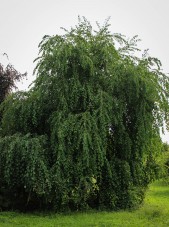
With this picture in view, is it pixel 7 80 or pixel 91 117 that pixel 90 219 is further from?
pixel 7 80

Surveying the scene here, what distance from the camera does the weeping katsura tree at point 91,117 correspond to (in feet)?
37.7

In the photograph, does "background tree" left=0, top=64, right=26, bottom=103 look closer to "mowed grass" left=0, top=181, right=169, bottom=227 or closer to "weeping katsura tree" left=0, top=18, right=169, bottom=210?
"weeping katsura tree" left=0, top=18, right=169, bottom=210

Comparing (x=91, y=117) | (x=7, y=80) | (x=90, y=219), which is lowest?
(x=90, y=219)

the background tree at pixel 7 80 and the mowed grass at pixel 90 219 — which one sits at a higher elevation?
the background tree at pixel 7 80

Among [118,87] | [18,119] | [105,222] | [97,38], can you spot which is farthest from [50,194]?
[97,38]

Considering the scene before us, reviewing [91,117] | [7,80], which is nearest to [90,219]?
[91,117]

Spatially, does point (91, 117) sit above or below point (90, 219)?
above

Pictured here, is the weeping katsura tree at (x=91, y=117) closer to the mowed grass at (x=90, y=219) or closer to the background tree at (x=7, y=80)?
the mowed grass at (x=90, y=219)

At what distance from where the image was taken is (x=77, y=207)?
1216 centimetres

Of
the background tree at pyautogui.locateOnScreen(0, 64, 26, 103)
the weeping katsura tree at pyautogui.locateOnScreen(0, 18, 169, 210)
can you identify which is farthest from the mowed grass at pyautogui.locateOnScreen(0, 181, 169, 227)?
the background tree at pyautogui.locateOnScreen(0, 64, 26, 103)

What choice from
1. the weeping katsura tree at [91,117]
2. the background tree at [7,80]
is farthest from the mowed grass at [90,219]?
the background tree at [7,80]

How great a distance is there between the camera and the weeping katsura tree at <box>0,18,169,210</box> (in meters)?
11.5

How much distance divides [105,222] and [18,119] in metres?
4.81

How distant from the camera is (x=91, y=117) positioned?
38.7 ft
